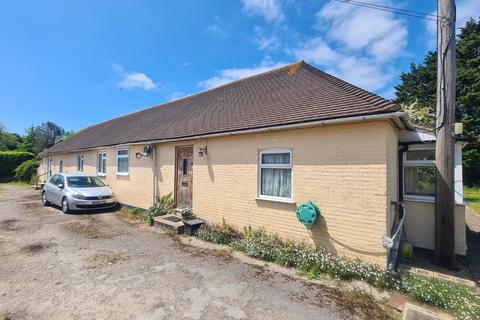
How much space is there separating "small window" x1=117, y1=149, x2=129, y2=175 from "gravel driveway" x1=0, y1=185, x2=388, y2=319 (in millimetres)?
5483

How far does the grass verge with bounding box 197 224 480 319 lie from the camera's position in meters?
3.99

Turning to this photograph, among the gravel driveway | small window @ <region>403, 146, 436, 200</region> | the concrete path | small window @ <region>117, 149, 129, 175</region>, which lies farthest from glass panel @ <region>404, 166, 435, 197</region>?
small window @ <region>117, 149, 129, 175</region>

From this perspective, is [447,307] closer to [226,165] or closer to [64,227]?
[226,165]

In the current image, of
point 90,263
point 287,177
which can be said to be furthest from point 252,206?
point 90,263

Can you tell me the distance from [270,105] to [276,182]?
2.67 meters

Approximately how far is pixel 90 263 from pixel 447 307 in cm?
676

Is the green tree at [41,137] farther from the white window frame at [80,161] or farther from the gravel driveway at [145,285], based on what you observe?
the gravel driveway at [145,285]

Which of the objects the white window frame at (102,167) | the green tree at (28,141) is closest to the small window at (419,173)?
the white window frame at (102,167)

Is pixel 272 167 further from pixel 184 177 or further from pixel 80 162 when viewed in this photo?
pixel 80 162

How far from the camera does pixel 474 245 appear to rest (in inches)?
290

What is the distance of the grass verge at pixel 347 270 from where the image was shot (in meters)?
3.99

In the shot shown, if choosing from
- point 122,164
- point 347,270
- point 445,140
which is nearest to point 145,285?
point 347,270

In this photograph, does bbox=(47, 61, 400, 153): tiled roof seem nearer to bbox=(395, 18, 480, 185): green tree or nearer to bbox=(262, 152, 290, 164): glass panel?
bbox=(262, 152, 290, 164): glass panel

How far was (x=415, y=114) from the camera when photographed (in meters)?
10.0
